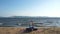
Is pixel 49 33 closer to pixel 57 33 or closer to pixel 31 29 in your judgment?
pixel 57 33

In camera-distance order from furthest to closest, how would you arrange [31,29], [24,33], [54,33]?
1. [31,29]
2. [24,33]
3. [54,33]

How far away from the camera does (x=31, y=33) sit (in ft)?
37.3

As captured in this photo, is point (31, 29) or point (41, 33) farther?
point (31, 29)

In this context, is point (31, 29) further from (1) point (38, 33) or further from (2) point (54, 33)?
(2) point (54, 33)

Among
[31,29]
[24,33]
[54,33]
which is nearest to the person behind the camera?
[54,33]

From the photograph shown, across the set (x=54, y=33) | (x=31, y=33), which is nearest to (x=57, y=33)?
(x=54, y=33)

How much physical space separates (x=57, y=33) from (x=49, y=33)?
0.67m

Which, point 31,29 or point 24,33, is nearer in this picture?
point 24,33

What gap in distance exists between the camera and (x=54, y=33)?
10797 mm

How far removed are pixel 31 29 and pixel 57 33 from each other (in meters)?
2.96

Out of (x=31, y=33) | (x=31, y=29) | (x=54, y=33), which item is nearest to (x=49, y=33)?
(x=54, y=33)

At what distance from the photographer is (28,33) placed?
38.5 ft

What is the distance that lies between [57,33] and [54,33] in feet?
0.84

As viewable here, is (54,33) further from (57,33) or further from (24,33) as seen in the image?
(24,33)
